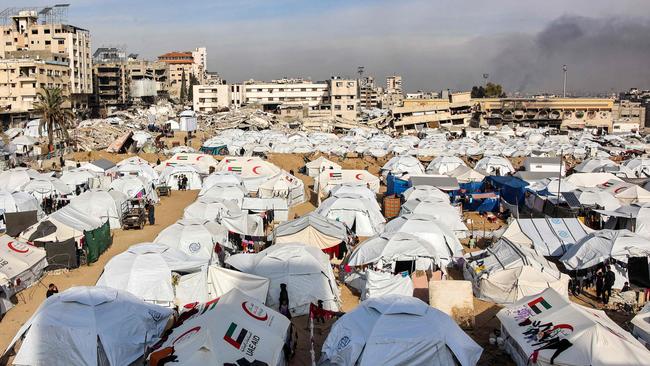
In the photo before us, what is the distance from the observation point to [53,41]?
218ft

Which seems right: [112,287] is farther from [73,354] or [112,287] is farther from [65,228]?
[65,228]

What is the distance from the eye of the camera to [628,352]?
923cm

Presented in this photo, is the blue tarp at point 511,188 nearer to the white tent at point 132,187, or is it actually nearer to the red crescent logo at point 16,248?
the white tent at point 132,187

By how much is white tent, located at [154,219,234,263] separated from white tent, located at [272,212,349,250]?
1.75 metres

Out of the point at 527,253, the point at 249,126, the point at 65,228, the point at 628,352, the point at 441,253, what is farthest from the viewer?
the point at 249,126

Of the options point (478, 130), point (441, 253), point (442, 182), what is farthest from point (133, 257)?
point (478, 130)

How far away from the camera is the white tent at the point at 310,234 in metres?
Result: 17.1

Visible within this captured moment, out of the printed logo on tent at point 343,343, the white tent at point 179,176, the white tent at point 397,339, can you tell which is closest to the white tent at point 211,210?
the white tent at point 397,339

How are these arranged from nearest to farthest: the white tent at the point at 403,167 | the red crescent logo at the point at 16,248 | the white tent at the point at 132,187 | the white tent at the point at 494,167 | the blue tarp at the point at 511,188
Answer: the red crescent logo at the point at 16,248 < the white tent at the point at 132,187 < the blue tarp at the point at 511,188 < the white tent at the point at 403,167 < the white tent at the point at 494,167

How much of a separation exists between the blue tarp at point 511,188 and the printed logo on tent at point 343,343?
16278mm

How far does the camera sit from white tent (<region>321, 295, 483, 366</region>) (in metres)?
9.57

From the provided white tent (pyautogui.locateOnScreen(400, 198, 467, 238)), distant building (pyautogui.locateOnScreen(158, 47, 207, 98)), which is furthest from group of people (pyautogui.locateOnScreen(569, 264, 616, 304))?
distant building (pyautogui.locateOnScreen(158, 47, 207, 98))

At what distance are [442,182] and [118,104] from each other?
64046 millimetres

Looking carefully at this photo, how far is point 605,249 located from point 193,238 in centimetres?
1051
